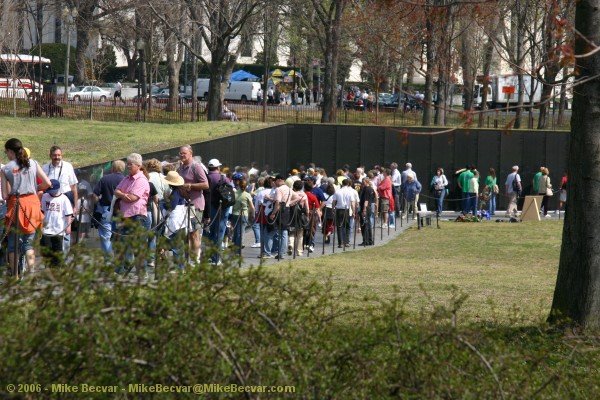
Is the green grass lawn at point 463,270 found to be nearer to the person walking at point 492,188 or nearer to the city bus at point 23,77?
the person walking at point 492,188

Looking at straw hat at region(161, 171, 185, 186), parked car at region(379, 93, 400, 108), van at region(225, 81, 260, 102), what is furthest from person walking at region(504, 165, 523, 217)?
van at region(225, 81, 260, 102)

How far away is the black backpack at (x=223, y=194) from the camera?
52.9ft

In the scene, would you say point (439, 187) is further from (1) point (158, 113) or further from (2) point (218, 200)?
(1) point (158, 113)

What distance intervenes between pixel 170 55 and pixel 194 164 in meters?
40.2

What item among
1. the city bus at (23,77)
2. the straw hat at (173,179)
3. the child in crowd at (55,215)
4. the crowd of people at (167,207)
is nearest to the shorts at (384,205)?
the crowd of people at (167,207)

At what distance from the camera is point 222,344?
5250 mm

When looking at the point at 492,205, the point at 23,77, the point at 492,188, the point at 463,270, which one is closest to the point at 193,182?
the point at 463,270

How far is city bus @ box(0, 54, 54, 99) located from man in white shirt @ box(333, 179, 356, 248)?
20657mm

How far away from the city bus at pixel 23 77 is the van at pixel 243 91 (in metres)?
12.9

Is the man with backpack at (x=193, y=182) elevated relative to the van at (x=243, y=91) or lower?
lower

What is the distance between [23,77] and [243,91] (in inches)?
681

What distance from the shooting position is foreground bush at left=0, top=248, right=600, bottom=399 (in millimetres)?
5074

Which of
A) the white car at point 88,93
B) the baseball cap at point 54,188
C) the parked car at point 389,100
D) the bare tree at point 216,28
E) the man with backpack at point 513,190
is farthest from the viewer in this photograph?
the parked car at point 389,100

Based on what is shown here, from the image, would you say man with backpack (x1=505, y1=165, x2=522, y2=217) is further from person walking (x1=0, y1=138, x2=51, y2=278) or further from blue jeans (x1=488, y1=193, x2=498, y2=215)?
person walking (x1=0, y1=138, x2=51, y2=278)
